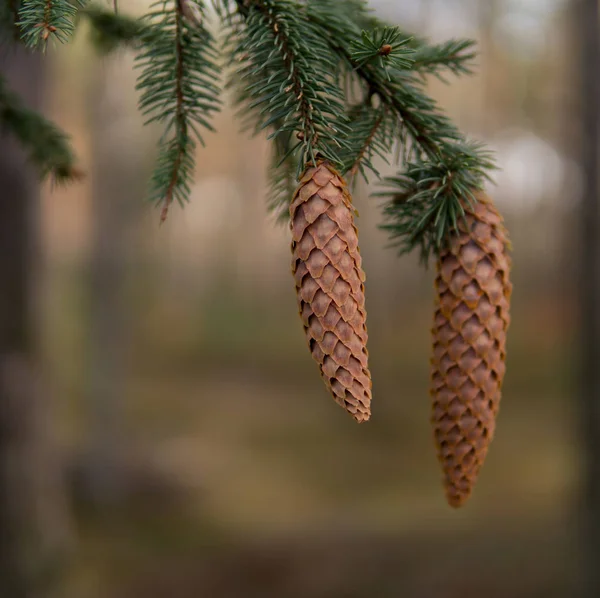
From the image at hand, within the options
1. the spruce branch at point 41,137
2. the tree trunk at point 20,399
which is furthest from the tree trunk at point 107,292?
the spruce branch at point 41,137

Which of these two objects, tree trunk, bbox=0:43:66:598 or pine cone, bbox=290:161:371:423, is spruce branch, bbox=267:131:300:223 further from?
tree trunk, bbox=0:43:66:598

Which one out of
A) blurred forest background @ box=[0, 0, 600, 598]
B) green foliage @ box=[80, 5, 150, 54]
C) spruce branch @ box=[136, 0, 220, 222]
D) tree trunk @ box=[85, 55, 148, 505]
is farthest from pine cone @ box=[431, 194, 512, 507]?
tree trunk @ box=[85, 55, 148, 505]

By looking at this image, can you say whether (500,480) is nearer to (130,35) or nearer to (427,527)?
(427,527)

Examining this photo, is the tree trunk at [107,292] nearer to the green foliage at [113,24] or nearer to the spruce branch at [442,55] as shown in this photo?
the green foliage at [113,24]

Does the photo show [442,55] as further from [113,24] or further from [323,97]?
[113,24]

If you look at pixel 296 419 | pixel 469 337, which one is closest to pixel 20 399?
pixel 469 337
